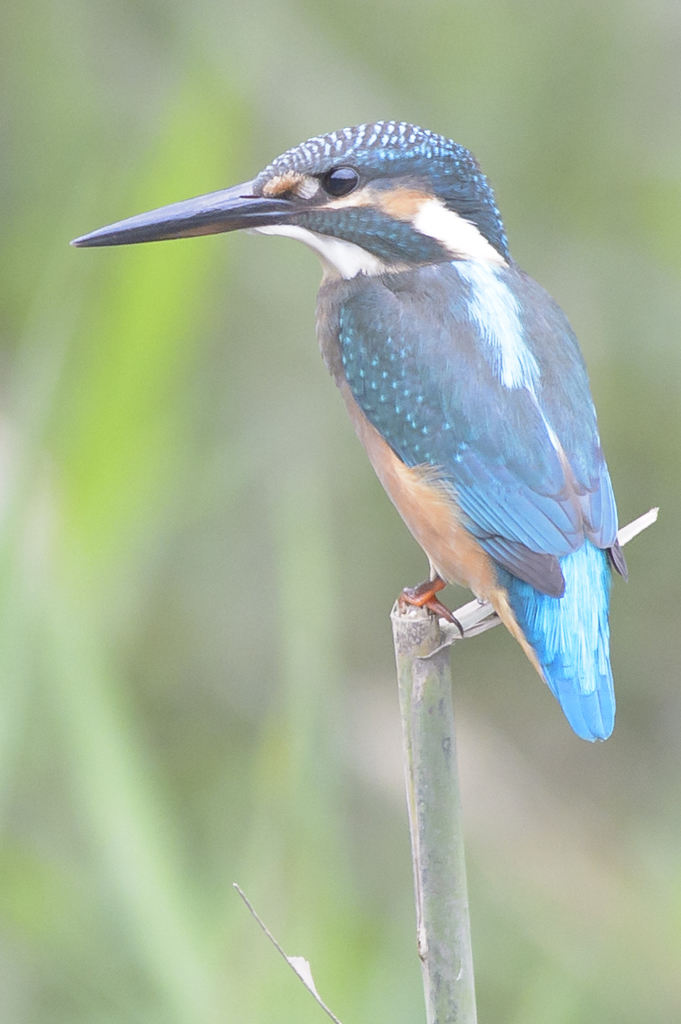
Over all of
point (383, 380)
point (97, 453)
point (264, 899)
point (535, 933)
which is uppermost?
point (97, 453)

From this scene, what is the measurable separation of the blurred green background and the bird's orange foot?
0.56ft

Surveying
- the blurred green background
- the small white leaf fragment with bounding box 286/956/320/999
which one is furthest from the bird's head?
the small white leaf fragment with bounding box 286/956/320/999

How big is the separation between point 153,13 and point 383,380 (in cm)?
153

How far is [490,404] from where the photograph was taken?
185 centimetres

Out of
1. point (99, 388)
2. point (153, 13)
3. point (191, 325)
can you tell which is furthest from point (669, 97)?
point (99, 388)

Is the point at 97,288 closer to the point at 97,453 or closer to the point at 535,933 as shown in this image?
the point at 97,453

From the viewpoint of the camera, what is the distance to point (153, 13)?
309 cm

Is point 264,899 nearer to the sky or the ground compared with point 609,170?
nearer to the ground

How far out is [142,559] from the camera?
2.26 meters

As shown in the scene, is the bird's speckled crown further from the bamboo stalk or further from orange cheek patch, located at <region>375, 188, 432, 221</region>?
the bamboo stalk

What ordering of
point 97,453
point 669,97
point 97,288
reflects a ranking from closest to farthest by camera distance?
point 97,453 < point 97,288 < point 669,97

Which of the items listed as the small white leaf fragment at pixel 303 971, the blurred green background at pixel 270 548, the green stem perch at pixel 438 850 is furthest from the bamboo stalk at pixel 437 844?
the blurred green background at pixel 270 548

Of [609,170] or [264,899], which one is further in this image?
[609,170]

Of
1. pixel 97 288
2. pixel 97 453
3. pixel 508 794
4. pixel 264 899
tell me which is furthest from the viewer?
pixel 508 794
